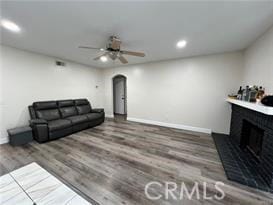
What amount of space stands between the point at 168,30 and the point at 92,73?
4.46 meters

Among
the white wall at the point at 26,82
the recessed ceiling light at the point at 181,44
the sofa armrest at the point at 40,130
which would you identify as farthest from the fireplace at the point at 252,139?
the white wall at the point at 26,82

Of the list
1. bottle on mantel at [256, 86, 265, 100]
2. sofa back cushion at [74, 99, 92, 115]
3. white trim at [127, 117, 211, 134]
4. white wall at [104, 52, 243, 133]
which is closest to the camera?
bottle on mantel at [256, 86, 265, 100]

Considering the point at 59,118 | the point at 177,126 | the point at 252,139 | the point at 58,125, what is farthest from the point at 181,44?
the point at 59,118

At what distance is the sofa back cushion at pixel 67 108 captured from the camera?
426 centimetres

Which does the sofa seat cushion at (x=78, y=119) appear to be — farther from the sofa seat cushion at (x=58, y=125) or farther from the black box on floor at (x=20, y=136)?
the black box on floor at (x=20, y=136)

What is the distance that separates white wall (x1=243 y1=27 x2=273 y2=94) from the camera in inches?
83.8

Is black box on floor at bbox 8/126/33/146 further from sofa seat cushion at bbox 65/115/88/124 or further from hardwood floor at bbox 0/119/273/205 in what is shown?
sofa seat cushion at bbox 65/115/88/124

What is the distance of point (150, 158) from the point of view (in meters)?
2.47

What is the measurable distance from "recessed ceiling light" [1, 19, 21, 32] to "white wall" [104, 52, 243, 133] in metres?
3.68

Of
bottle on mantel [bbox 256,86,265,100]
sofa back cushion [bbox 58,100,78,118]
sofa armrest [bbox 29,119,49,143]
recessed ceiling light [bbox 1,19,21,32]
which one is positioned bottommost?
sofa armrest [bbox 29,119,49,143]

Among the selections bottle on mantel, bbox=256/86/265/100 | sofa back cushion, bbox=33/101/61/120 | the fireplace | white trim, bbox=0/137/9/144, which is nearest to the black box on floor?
white trim, bbox=0/137/9/144

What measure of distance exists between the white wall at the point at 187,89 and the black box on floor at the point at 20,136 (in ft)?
11.8

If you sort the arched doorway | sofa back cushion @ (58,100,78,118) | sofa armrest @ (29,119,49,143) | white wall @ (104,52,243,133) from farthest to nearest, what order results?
1. the arched doorway
2. sofa back cushion @ (58,100,78,118)
3. white wall @ (104,52,243,133)
4. sofa armrest @ (29,119,49,143)

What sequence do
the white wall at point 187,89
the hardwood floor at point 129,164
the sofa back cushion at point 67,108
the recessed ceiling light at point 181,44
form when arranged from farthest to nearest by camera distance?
the sofa back cushion at point 67,108 → the white wall at point 187,89 → the recessed ceiling light at point 181,44 → the hardwood floor at point 129,164
